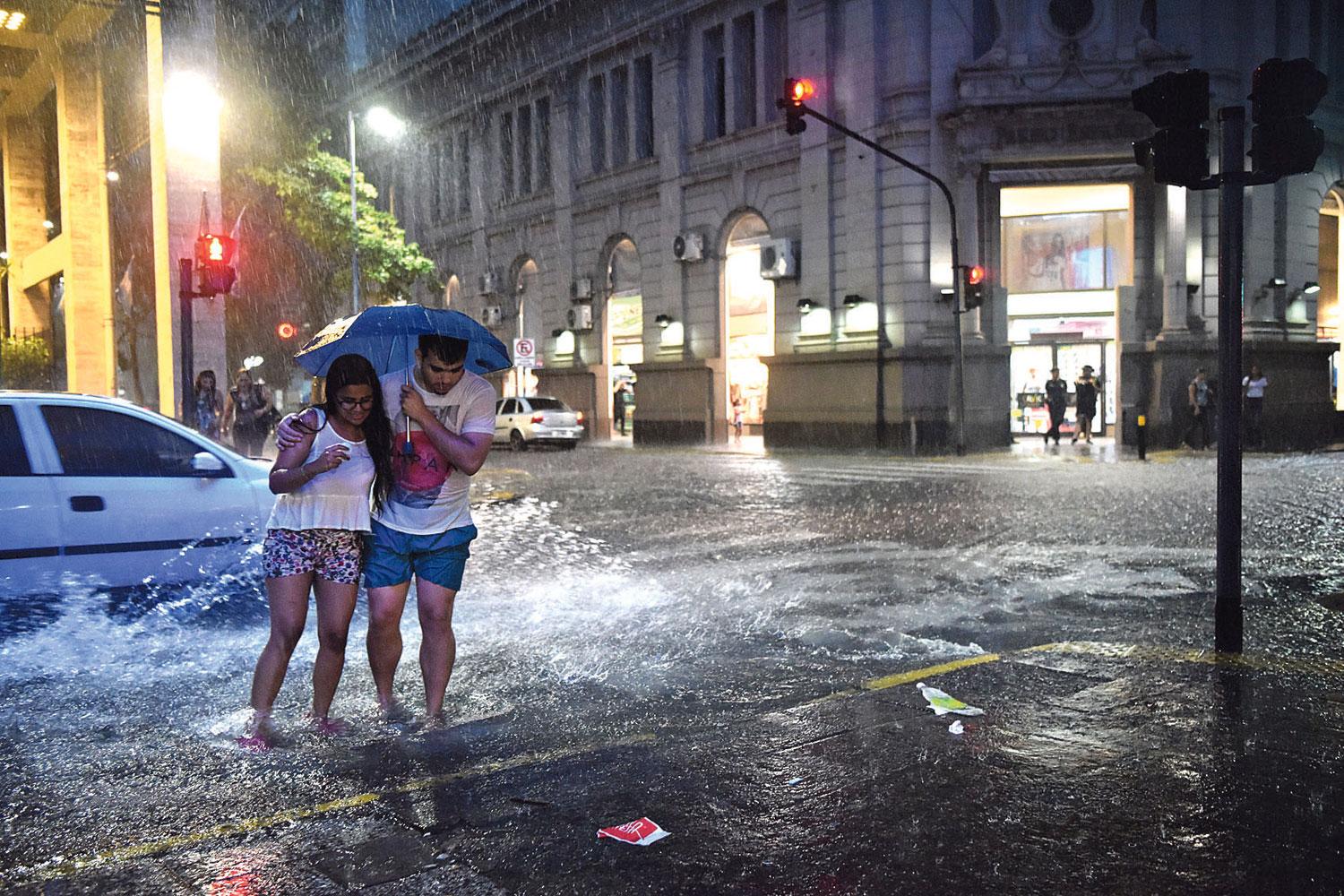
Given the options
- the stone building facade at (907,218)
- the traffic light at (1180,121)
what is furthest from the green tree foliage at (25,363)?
A: the traffic light at (1180,121)

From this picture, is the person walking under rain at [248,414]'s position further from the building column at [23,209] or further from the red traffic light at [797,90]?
the building column at [23,209]

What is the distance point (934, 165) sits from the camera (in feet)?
88.1

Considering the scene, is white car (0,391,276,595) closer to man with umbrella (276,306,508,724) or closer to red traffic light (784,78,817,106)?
man with umbrella (276,306,508,724)

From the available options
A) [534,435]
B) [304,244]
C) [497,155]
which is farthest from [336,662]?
[497,155]

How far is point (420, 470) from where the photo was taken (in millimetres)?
4902

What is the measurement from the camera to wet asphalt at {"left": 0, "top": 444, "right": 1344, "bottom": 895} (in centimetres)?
360

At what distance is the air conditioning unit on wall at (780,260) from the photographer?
98.4ft

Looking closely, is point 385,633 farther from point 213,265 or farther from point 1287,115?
point 213,265

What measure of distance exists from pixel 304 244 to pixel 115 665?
1237 inches

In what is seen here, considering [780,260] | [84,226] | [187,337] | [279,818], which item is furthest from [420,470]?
[780,260]

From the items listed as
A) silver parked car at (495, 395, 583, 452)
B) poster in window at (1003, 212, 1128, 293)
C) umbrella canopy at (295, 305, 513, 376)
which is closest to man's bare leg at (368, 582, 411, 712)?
umbrella canopy at (295, 305, 513, 376)

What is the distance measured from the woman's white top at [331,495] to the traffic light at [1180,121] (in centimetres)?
445

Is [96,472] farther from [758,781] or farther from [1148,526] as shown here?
[1148,526]

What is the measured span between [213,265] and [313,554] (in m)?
12.2
